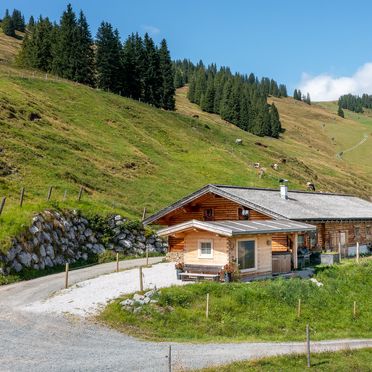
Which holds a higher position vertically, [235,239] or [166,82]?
[166,82]

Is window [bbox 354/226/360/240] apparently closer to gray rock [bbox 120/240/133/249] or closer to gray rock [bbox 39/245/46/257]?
gray rock [bbox 120/240/133/249]

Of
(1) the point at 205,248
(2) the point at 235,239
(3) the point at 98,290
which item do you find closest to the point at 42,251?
(3) the point at 98,290

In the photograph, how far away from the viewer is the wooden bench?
28336 millimetres

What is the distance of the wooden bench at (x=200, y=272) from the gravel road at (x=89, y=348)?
27.9 feet

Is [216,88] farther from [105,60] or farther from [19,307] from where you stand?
[19,307]

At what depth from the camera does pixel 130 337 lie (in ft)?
64.4

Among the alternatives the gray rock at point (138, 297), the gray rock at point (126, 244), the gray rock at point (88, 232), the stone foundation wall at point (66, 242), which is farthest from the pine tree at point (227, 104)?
the gray rock at point (138, 297)

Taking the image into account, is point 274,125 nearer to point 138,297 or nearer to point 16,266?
point 16,266

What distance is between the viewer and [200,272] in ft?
96.5

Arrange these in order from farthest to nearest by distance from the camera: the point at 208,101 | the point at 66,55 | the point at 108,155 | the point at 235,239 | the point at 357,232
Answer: the point at 208,101 → the point at 66,55 → the point at 108,155 → the point at 357,232 → the point at 235,239

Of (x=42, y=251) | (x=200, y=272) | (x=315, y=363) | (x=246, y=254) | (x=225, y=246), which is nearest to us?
(x=315, y=363)

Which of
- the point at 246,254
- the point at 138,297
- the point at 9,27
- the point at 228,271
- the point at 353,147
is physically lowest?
the point at 138,297

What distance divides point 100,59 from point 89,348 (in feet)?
305

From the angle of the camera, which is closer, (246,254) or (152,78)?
(246,254)
